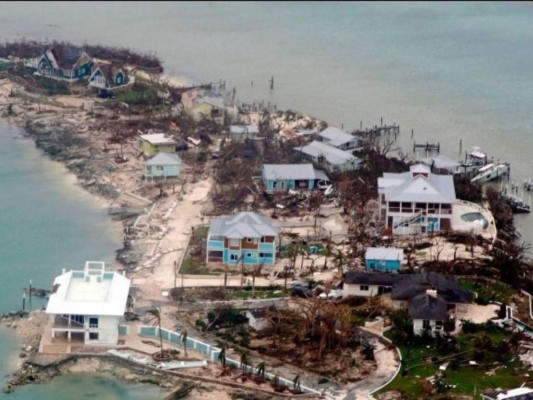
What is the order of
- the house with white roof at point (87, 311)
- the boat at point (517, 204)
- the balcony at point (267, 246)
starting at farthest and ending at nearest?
1. the boat at point (517, 204)
2. the balcony at point (267, 246)
3. the house with white roof at point (87, 311)

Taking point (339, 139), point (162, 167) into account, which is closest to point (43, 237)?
point (162, 167)

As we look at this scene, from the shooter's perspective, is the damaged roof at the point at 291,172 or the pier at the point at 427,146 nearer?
the damaged roof at the point at 291,172

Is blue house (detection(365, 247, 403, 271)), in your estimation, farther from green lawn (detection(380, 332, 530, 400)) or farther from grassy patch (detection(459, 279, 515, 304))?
green lawn (detection(380, 332, 530, 400))

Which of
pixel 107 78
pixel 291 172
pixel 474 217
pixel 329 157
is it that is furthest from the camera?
pixel 107 78

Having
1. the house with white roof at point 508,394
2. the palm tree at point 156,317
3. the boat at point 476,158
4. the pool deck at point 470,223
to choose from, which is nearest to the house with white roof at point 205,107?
the boat at point 476,158

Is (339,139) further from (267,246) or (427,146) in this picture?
(267,246)

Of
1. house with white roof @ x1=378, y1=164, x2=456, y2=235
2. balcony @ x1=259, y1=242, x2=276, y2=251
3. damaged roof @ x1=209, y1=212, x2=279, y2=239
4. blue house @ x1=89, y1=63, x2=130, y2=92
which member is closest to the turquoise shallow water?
damaged roof @ x1=209, y1=212, x2=279, y2=239

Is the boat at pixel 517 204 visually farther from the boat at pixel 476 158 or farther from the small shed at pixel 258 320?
the small shed at pixel 258 320
